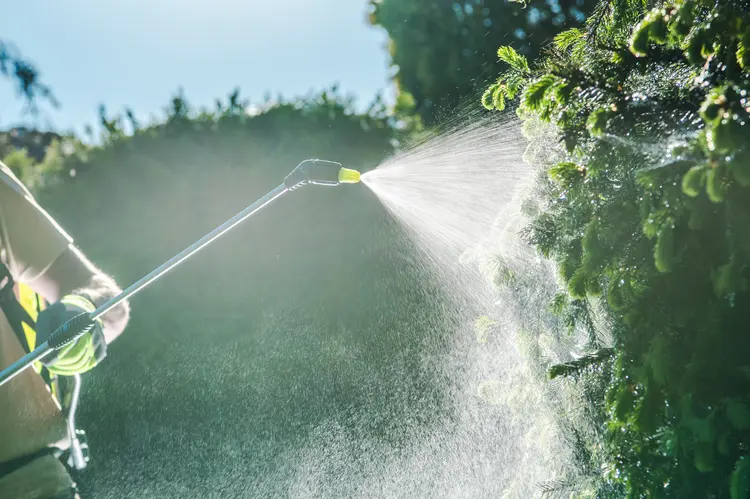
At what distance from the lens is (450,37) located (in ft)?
26.1

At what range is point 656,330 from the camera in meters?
1.64

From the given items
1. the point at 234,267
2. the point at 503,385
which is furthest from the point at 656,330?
the point at 234,267

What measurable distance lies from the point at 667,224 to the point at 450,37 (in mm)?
7172

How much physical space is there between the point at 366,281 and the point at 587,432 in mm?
4647

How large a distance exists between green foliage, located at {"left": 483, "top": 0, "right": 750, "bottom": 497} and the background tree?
547cm

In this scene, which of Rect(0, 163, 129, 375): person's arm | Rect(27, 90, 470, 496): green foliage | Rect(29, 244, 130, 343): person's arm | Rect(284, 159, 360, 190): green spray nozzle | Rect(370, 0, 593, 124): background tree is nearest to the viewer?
Rect(284, 159, 360, 190): green spray nozzle

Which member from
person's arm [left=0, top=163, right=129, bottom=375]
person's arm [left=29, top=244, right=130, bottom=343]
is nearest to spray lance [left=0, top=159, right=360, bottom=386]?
person's arm [left=0, top=163, right=129, bottom=375]

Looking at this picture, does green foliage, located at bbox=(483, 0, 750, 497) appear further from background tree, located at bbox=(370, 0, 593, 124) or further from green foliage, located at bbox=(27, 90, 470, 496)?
background tree, located at bbox=(370, 0, 593, 124)

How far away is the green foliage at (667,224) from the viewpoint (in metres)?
1.40

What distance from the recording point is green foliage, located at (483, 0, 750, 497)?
1404 mm

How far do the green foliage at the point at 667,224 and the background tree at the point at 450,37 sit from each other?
547cm

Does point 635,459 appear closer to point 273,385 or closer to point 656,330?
point 656,330

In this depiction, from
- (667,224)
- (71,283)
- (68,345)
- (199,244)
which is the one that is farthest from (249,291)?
(667,224)

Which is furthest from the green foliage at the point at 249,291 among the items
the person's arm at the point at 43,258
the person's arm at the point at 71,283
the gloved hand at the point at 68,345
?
the gloved hand at the point at 68,345
